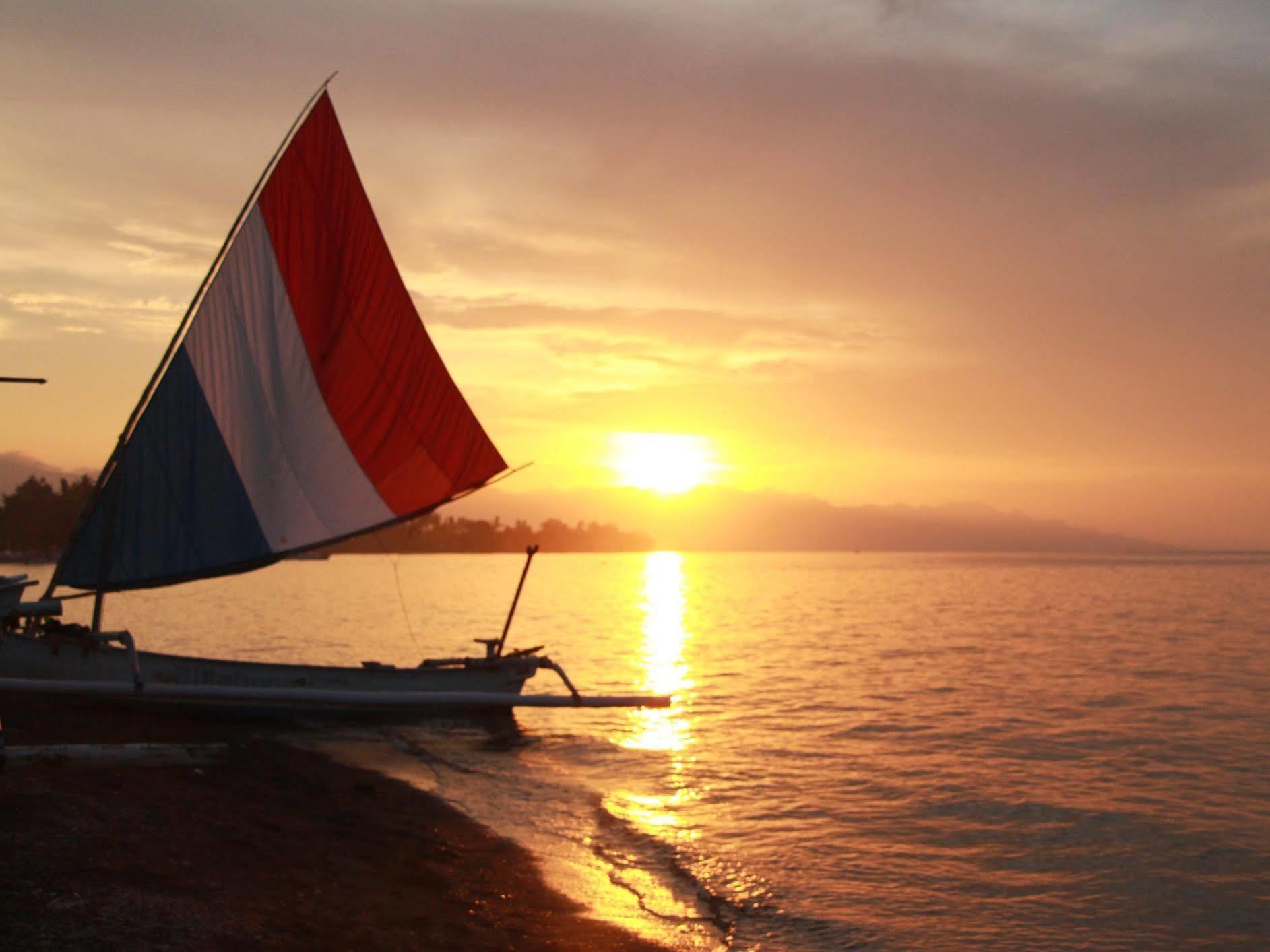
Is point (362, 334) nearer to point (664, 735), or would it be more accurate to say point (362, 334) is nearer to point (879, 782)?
point (664, 735)

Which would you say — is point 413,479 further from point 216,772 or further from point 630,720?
point 630,720

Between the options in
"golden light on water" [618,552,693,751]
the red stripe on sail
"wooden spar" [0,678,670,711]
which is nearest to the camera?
"wooden spar" [0,678,670,711]

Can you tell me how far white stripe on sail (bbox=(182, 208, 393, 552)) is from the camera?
18656 mm

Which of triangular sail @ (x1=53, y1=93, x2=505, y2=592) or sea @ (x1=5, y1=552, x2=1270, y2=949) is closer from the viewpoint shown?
sea @ (x1=5, y1=552, x2=1270, y2=949)

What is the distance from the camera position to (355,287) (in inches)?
819

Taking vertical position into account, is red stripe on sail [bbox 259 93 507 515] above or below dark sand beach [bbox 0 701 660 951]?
above

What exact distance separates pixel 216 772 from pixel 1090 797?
1542 cm

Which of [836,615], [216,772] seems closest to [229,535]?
[216,772]

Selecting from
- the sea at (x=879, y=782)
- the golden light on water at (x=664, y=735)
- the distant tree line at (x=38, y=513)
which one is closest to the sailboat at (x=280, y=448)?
the golden light on water at (x=664, y=735)

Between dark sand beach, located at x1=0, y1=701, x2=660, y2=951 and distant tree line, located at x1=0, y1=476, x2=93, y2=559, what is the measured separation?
185 m

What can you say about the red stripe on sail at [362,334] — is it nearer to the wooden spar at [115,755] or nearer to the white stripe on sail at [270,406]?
the white stripe on sail at [270,406]

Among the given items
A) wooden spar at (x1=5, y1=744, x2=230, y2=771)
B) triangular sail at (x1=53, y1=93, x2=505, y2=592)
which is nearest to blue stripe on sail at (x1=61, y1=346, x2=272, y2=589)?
triangular sail at (x1=53, y1=93, x2=505, y2=592)

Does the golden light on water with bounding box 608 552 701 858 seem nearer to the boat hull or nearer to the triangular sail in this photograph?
the boat hull

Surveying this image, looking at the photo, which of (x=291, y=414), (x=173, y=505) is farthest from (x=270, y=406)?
(x=173, y=505)
